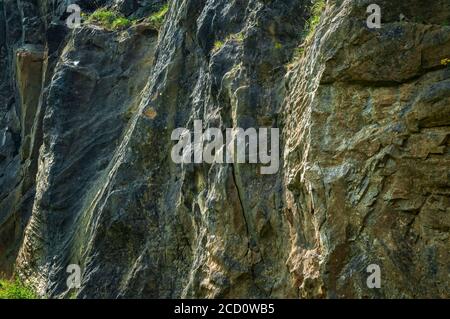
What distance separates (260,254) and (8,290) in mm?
6732

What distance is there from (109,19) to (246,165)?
7763 mm

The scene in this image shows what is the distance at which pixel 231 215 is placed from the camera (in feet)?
37.0

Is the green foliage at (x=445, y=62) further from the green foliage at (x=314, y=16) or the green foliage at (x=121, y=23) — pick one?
the green foliage at (x=121, y=23)

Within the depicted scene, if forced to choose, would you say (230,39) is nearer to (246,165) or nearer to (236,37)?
Result: (236,37)

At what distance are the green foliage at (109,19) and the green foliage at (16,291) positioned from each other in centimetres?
624

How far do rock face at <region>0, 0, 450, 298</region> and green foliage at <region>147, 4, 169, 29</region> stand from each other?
19 cm

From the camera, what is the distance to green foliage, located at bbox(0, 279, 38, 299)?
14.8 metres

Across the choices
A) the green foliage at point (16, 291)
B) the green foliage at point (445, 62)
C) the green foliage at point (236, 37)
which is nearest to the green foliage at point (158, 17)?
the green foliage at point (236, 37)

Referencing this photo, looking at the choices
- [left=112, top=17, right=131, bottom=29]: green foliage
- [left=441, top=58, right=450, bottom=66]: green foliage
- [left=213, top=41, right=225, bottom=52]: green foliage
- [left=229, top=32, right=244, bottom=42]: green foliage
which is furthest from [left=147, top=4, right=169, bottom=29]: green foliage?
[left=441, top=58, right=450, bottom=66]: green foliage

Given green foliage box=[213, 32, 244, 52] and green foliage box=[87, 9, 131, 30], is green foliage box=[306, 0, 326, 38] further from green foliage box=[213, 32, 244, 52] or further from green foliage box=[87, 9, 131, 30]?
green foliage box=[87, 9, 131, 30]

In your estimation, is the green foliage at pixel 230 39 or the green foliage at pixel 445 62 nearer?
the green foliage at pixel 445 62

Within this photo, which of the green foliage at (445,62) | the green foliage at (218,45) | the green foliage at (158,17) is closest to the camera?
the green foliage at (445,62)

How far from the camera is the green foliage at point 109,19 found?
17.1m
